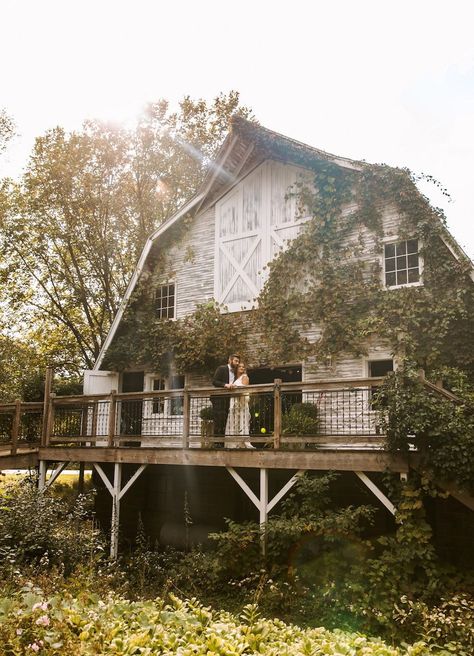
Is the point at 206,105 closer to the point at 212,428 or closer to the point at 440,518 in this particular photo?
the point at 212,428

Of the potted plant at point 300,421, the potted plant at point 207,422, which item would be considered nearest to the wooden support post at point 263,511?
the potted plant at point 300,421

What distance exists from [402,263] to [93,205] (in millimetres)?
15713

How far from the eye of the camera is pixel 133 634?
518 centimetres

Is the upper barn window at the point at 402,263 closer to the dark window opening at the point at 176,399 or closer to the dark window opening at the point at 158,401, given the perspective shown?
the dark window opening at the point at 176,399

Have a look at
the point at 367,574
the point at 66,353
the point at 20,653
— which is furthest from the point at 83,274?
Answer: the point at 20,653

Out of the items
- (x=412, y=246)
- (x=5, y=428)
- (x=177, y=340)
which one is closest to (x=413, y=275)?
(x=412, y=246)

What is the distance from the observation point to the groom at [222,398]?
1315 centimetres

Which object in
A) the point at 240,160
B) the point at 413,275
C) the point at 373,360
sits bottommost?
the point at 373,360

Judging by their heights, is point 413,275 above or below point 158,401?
above

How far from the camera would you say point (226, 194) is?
1716 centimetres

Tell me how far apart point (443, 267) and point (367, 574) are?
6.56 m

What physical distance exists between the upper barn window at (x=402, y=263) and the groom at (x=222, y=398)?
403 centimetres

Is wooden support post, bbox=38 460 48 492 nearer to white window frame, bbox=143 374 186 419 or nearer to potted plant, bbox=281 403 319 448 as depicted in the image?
white window frame, bbox=143 374 186 419

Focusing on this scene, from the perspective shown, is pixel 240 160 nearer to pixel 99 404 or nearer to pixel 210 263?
pixel 210 263
